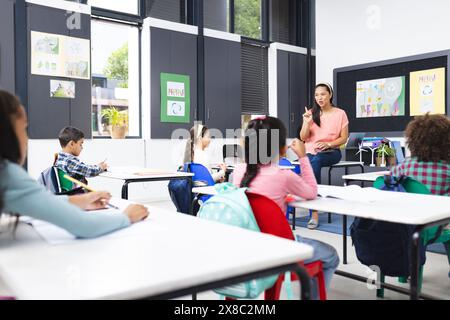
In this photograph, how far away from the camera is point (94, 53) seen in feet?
19.0

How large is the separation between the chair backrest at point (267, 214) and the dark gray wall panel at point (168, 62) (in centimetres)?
484

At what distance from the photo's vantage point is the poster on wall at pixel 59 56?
511 centimetres

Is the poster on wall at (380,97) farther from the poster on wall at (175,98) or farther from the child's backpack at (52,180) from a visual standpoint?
the child's backpack at (52,180)

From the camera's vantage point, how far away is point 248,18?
7.57 m

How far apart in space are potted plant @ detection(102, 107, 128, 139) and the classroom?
0.10ft

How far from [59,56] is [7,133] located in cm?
480

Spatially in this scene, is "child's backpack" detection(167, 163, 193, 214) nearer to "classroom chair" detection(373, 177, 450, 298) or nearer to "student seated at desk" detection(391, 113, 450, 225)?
"classroom chair" detection(373, 177, 450, 298)

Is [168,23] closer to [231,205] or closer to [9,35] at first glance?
[9,35]

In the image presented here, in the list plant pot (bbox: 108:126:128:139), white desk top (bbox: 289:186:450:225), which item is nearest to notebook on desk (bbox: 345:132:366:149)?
plant pot (bbox: 108:126:128:139)

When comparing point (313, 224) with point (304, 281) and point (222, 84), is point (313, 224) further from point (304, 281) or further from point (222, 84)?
point (222, 84)

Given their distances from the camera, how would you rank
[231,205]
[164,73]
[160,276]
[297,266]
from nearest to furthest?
[160,276] < [297,266] < [231,205] < [164,73]

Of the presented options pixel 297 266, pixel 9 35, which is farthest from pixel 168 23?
pixel 297 266

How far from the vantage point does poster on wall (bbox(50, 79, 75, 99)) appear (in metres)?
5.25

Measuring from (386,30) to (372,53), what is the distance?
402 mm
